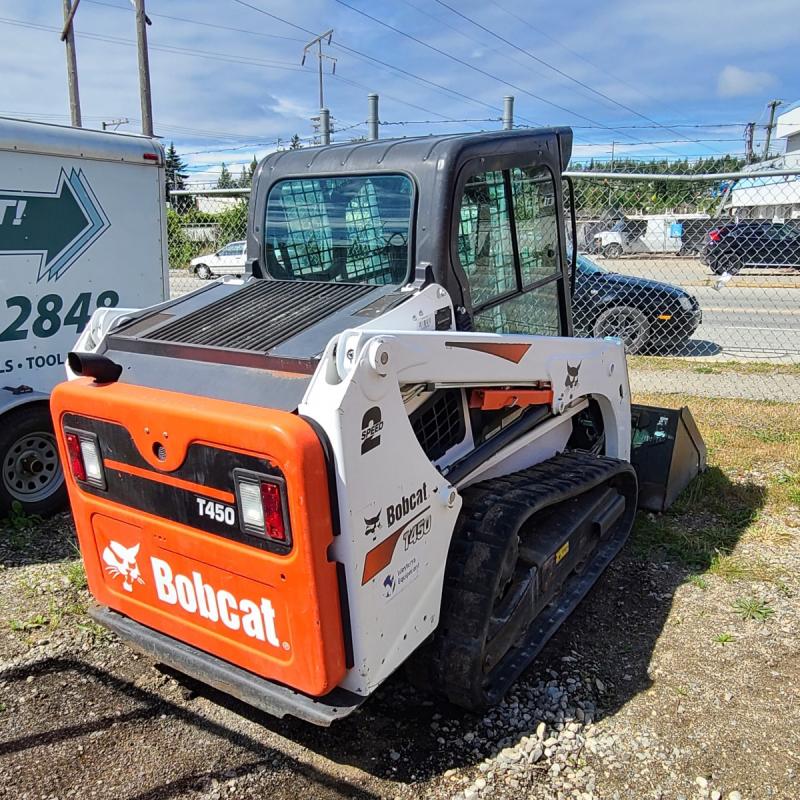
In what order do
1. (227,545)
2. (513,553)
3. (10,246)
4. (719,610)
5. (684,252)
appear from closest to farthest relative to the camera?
(227,545), (513,553), (719,610), (10,246), (684,252)

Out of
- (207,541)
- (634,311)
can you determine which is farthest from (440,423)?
(634,311)

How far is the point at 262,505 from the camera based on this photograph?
2252 mm

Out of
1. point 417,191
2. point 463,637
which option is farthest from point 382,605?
point 417,191

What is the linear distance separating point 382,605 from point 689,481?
10.9ft

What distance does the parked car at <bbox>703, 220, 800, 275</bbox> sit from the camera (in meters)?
13.6

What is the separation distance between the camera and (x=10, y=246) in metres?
4.58

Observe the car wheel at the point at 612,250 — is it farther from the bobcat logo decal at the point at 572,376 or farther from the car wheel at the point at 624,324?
the bobcat logo decal at the point at 572,376

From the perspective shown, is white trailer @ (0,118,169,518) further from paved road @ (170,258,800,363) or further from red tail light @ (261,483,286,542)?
paved road @ (170,258,800,363)

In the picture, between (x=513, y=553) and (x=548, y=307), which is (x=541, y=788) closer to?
(x=513, y=553)

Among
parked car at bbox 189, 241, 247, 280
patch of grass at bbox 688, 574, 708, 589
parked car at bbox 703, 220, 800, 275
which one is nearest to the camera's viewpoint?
patch of grass at bbox 688, 574, 708, 589

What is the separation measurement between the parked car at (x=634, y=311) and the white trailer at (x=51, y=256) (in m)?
5.97

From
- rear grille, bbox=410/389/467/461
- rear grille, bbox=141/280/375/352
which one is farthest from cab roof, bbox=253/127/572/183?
rear grille, bbox=410/389/467/461

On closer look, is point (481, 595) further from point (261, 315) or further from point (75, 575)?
point (75, 575)

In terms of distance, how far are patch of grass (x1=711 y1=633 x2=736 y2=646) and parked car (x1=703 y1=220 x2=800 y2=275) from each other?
35.8 feet
